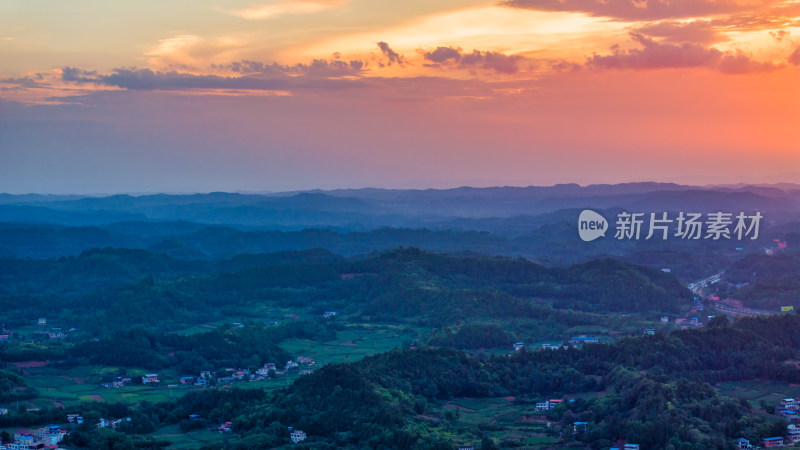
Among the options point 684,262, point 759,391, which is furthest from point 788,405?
point 684,262

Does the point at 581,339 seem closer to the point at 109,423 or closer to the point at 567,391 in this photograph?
→ the point at 567,391

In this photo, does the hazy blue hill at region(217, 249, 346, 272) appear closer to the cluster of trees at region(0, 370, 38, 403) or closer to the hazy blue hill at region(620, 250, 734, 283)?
the hazy blue hill at region(620, 250, 734, 283)


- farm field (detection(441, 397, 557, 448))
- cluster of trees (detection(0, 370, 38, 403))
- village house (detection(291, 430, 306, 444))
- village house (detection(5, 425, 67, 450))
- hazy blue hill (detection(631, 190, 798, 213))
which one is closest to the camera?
village house (detection(5, 425, 67, 450))

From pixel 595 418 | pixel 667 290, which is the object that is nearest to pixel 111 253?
pixel 667 290

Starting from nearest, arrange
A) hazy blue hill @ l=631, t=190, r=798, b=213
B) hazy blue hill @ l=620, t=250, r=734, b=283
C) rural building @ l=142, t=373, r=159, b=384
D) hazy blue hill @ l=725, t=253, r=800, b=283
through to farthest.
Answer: rural building @ l=142, t=373, r=159, b=384 < hazy blue hill @ l=725, t=253, r=800, b=283 < hazy blue hill @ l=620, t=250, r=734, b=283 < hazy blue hill @ l=631, t=190, r=798, b=213

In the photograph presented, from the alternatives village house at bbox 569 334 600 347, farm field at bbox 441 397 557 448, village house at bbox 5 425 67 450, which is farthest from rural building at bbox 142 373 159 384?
village house at bbox 569 334 600 347

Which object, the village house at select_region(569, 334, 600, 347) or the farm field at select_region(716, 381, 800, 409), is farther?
the village house at select_region(569, 334, 600, 347)

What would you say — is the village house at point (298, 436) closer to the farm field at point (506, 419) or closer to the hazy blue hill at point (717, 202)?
the farm field at point (506, 419)

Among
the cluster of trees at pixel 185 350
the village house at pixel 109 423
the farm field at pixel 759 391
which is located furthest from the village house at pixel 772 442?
the cluster of trees at pixel 185 350
